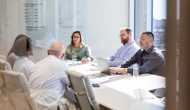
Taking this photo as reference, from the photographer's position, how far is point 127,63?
172 inches

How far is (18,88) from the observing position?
119 inches

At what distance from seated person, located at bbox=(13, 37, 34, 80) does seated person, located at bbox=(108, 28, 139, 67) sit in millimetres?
1177

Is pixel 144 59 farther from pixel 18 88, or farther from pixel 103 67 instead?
pixel 18 88

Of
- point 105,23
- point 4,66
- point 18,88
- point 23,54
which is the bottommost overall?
point 18,88

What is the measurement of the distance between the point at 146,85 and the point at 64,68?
0.81 m

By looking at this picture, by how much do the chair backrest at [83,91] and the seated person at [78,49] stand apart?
2.41 metres

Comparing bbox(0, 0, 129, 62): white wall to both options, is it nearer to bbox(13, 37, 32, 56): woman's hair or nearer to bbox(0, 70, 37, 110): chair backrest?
bbox(13, 37, 32, 56): woman's hair

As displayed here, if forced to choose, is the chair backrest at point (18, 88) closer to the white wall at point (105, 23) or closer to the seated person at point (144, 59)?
the seated person at point (144, 59)

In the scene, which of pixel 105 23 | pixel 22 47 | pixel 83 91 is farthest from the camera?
pixel 105 23

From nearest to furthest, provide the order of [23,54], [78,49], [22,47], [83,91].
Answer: [83,91] → [23,54] → [22,47] → [78,49]

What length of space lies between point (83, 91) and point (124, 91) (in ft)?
1.24

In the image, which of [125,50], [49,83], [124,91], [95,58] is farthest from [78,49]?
[124,91]

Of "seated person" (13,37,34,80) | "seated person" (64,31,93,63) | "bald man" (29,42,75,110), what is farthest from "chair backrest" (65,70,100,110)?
"seated person" (64,31,93,63)

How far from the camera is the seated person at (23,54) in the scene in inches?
148
